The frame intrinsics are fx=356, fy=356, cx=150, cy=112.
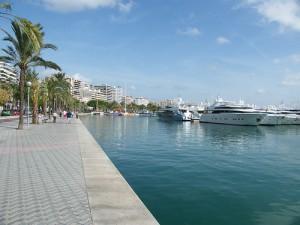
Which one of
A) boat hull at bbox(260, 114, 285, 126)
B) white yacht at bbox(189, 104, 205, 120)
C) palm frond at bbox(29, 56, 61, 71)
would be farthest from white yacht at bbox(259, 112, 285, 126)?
palm frond at bbox(29, 56, 61, 71)

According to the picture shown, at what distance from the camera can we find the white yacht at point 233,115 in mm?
73412

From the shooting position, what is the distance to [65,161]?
14266mm

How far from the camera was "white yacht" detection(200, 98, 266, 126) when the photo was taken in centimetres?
7341

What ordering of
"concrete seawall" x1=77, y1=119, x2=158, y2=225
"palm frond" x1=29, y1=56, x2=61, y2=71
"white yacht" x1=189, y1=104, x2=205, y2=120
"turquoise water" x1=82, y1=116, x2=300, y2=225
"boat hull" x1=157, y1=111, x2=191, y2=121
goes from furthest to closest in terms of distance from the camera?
"white yacht" x1=189, y1=104, x2=205, y2=120 < "boat hull" x1=157, y1=111, x2=191, y2=121 < "palm frond" x1=29, y1=56, x2=61, y2=71 < "turquoise water" x1=82, y1=116, x2=300, y2=225 < "concrete seawall" x1=77, y1=119, x2=158, y2=225

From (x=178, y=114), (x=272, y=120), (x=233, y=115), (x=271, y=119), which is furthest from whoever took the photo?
(x=178, y=114)

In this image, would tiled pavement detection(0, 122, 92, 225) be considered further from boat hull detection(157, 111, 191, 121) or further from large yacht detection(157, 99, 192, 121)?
large yacht detection(157, 99, 192, 121)

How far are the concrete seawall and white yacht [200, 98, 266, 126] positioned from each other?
6443cm

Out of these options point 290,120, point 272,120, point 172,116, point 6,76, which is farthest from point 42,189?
point 6,76

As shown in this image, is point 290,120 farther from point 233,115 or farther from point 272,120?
point 233,115

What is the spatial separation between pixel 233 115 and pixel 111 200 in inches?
2768

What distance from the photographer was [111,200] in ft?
27.5

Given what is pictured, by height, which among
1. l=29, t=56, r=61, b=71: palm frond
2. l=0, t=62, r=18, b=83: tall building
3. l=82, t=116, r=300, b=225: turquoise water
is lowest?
l=82, t=116, r=300, b=225: turquoise water

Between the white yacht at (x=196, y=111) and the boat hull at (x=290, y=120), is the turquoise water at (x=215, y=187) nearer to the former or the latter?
the boat hull at (x=290, y=120)

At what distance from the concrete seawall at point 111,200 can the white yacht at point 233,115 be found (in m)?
64.4
